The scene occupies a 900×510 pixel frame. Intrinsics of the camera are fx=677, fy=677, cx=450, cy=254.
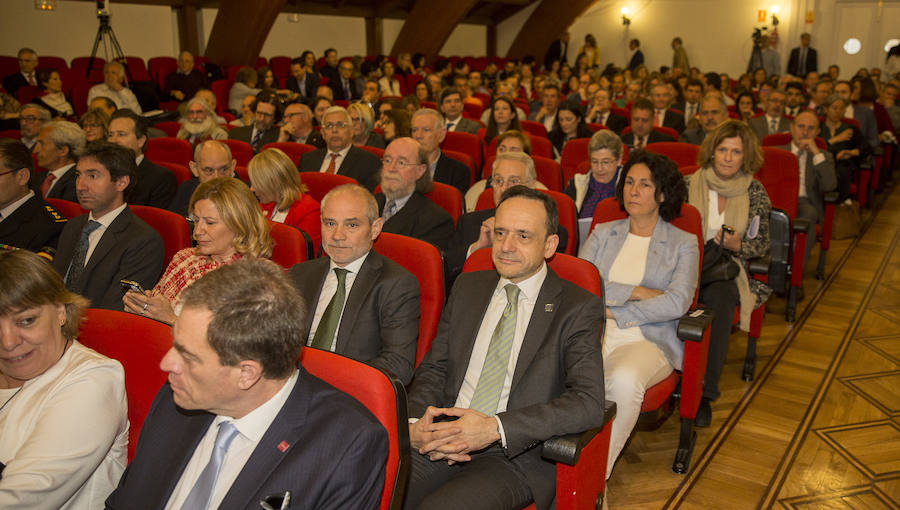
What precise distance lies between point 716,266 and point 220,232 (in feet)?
6.73

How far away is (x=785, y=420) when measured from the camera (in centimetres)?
299

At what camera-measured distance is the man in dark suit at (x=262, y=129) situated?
223 inches

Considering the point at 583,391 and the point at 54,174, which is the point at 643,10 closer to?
the point at 54,174

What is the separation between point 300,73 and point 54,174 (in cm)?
601

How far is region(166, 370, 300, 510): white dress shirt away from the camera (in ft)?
4.30

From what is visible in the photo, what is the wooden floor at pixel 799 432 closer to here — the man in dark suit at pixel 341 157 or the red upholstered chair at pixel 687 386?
the red upholstered chair at pixel 687 386

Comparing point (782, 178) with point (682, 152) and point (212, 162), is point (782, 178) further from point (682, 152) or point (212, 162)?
point (212, 162)

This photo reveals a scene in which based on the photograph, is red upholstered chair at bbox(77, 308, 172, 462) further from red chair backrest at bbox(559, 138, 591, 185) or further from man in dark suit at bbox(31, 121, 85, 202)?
red chair backrest at bbox(559, 138, 591, 185)

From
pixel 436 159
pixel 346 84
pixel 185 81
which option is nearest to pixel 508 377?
pixel 436 159

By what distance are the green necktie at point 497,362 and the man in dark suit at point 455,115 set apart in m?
4.37

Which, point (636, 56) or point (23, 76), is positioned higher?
point (636, 56)

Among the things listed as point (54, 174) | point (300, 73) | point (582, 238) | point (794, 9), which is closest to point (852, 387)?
point (582, 238)

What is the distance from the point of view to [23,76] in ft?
25.2

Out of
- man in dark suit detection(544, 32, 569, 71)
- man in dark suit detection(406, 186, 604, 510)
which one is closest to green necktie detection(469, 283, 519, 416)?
man in dark suit detection(406, 186, 604, 510)
